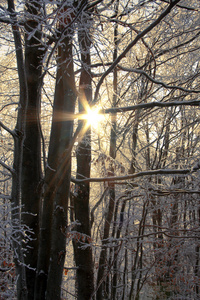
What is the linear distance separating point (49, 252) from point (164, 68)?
516 cm

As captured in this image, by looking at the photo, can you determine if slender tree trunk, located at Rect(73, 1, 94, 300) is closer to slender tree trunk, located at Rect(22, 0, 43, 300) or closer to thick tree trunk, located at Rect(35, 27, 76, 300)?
slender tree trunk, located at Rect(22, 0, 43, 300)

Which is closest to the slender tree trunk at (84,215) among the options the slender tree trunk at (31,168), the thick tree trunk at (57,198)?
the slender tree trunk at (31,168)

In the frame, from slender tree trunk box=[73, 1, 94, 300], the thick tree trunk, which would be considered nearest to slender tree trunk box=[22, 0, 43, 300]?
the thick tree trunk

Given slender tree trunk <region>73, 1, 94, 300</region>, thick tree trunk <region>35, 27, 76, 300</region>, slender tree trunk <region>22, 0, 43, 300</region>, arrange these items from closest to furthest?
thick tree trunk <region>35, 27, 76, 300</region>
slender tree trunk <region>22, 0, 43, 300</region>
slender tree trunk <region>73, 1, 94, 300</region>

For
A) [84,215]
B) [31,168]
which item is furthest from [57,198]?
[84,215]

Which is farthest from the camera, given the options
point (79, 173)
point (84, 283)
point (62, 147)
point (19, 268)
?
point (79, 173)

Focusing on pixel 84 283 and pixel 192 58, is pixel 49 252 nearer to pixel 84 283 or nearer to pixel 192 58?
pixel 84 283

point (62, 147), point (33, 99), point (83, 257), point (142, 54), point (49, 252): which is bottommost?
point (83, 257)

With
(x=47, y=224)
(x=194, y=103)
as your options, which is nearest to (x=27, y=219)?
(x=47, y=224)

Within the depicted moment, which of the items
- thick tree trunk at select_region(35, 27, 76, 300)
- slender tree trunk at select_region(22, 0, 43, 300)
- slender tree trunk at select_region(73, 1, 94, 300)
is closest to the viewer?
thick tree trunk at select_region(35, 27, 76, 300)

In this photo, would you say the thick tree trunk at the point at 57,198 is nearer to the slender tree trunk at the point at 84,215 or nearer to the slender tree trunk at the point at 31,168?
the slender tree trunk at the point at 31,168

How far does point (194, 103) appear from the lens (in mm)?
2355

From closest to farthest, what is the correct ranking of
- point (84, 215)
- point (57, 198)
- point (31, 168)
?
point (57, 198) → point (31, 168) → point (84, 215)

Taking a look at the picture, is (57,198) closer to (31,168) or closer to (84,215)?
(31,168)
